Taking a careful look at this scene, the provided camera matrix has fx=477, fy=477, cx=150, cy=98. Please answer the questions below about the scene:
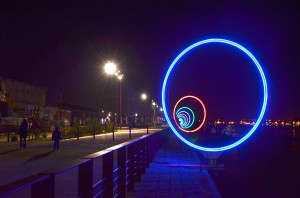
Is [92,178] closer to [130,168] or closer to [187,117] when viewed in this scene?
[130,168]

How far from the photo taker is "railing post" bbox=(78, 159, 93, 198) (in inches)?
228

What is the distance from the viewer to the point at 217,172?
17.5 m

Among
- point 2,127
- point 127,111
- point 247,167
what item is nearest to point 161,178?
point 247,167

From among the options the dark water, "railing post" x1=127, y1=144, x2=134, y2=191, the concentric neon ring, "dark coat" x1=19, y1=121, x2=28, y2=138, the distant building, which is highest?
the distant building

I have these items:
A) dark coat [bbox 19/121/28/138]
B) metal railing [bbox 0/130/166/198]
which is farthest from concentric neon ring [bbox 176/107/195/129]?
metal railing [bbox 0/130/166/198]

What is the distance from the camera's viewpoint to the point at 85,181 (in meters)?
5.87

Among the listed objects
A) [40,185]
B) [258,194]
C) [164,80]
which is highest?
[164,80]

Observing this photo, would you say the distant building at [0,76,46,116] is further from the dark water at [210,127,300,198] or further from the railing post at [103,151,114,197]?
the railing post at [103,151,114,197]

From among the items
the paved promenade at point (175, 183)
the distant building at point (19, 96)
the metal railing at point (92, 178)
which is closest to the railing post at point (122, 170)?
the metal railing at point (92, 178)

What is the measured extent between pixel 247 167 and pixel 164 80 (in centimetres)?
712

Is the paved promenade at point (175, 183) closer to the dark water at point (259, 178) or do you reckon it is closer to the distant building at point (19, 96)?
the dark water at point (259, 178)

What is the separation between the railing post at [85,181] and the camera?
5.79 metres

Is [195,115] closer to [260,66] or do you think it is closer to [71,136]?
[71,136]

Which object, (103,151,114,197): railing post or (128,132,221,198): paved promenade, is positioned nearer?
(103,151,114,197): railing post
